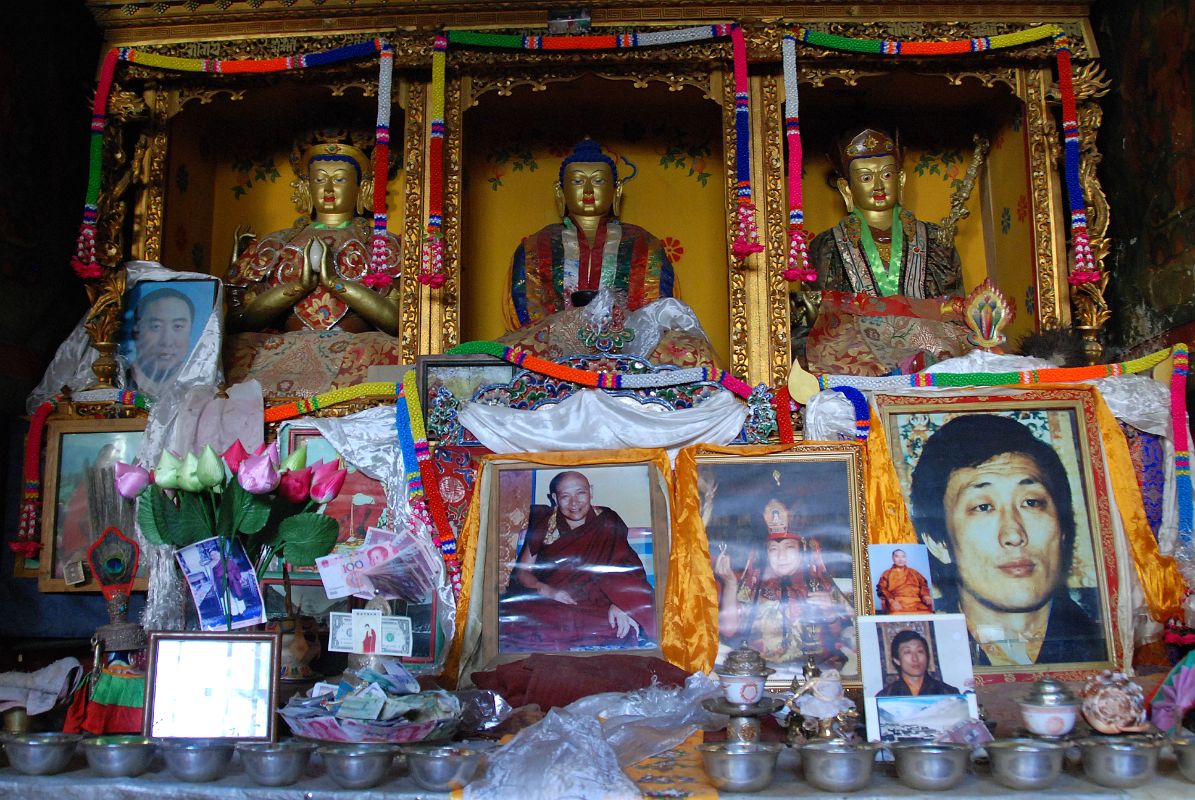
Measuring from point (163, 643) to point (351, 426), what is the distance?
1.80 meters

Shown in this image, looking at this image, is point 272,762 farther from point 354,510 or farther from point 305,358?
point 305,358

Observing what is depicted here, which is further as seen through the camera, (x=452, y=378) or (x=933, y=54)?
(x=933, y=54)

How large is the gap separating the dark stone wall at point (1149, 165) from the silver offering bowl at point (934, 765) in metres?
2.67

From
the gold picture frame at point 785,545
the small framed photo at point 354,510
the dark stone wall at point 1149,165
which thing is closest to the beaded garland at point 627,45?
the small framed photo at point 354,510

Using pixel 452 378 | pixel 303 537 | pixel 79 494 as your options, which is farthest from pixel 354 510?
pixel 303 537

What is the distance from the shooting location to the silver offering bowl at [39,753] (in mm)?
2209

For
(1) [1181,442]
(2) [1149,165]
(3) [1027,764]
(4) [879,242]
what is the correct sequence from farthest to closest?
1. (4) [879,242]
2. (2) [1149,165]
3. (1) [1181,442]
4. (3) [1027,764]

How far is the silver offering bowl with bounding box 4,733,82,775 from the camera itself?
221cm

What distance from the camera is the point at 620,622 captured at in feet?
11.5

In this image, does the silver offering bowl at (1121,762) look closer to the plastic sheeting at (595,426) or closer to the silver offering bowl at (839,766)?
the silver offering bowl at (839,766)

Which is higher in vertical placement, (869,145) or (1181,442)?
(869,145)

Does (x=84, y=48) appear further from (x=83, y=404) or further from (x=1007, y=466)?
(x=1007, y=466)

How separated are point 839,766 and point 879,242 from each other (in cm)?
336

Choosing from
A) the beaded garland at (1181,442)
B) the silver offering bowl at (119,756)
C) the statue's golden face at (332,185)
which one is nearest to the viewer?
the silver offering bowl at (119,756)
